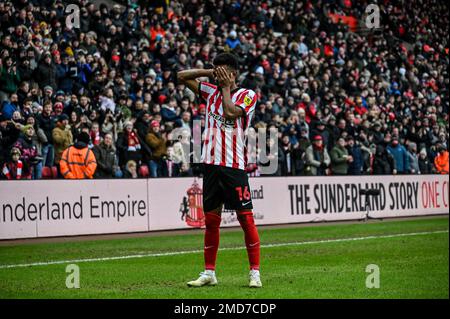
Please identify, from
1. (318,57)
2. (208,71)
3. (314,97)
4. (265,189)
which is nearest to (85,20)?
(265,189)

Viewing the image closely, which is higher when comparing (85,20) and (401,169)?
(85,20)

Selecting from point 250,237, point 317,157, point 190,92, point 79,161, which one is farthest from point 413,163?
point 250,237

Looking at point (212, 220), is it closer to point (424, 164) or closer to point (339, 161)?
point (339, 161)

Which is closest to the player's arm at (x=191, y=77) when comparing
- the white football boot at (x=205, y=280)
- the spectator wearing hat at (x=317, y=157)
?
the white football boot at (x=205, y=280)

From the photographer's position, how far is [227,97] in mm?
9578

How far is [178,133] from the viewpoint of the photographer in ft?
70.0

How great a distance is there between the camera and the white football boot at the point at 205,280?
32.2 feet

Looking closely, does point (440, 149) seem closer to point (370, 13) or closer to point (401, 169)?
point (401, 169)

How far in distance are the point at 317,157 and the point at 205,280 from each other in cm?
1484

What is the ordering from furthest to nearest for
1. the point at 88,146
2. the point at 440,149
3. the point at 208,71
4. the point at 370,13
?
the point at 370,13
the point at 440,149
the point at 88,146
the point at 208,71

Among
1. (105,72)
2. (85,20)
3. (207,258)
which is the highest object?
(85,20)

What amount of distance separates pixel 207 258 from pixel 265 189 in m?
11.5

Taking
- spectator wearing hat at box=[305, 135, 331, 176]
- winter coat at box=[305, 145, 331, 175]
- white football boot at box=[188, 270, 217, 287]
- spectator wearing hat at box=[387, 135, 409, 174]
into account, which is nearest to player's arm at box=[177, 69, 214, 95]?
white football boot at box=[188, 270, 217, 287]

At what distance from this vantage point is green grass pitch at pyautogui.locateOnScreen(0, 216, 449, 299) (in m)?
9.40
